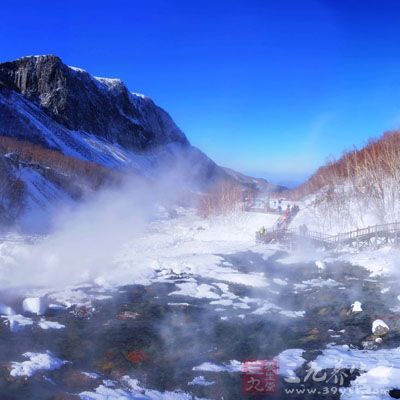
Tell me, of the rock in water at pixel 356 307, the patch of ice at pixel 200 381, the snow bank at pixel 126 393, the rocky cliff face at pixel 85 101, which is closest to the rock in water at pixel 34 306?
the snow bank at pixel 126 393

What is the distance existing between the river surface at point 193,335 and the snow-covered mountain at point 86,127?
30242 millimetres

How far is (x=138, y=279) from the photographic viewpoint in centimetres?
1295

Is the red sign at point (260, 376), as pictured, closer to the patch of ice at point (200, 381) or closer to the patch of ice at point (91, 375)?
the patch of ice at point (200, 381)

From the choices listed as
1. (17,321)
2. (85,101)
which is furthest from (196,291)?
(85,101)

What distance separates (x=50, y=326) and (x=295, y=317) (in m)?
5.45

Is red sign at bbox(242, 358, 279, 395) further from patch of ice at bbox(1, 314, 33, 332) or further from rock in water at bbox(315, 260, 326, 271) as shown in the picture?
rock in water at bbox(315, 260, 326, 271)

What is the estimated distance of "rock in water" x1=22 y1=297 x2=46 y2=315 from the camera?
9172 mm

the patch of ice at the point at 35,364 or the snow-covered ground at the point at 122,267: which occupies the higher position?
the snow-covered ground at the point at 122,267

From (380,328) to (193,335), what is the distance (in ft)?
12.4

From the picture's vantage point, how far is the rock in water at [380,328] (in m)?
8.16

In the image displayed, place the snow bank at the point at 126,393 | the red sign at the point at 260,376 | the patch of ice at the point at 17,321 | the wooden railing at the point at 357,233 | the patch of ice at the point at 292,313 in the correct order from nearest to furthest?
the snow bank at the point at 126,393, the red sign at the point at 260,376, the patch of ice at the point at 17,321, the patch of ice at the point at 292,313, the wooden railing at the point at 357,233

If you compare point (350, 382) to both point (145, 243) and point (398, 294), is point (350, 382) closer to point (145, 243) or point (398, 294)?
point (398, 294)

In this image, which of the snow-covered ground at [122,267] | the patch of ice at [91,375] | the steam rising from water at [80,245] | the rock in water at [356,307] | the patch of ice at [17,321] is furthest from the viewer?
the steam rising from water at [80,245]

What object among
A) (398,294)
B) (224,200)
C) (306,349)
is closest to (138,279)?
(306,349)
